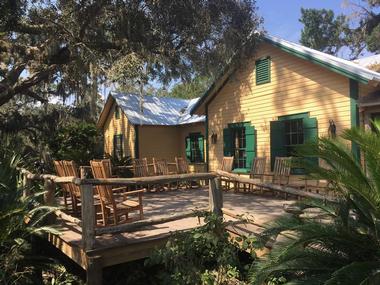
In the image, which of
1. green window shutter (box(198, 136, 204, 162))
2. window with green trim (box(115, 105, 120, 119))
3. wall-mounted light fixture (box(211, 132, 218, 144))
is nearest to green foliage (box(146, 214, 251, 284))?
wall-mounted light fixture (box(211, 132, 218, 144))

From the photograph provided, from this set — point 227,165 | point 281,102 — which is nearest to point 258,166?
point 227,165

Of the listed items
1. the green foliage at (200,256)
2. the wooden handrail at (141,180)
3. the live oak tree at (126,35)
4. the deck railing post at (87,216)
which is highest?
the live oak tree at (126,35)

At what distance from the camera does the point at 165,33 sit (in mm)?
11578

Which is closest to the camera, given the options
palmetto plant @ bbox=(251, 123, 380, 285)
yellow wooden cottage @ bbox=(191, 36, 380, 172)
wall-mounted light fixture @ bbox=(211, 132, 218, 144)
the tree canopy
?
palmetto plant @ bbox=(251, 123, 380, 285)

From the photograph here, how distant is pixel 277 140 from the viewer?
10984 mm

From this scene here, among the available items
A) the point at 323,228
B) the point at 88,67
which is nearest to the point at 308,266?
the point at 323,228

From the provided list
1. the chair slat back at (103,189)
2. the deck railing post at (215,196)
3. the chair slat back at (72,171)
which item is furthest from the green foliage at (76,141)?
the deck railing post at (215,196)

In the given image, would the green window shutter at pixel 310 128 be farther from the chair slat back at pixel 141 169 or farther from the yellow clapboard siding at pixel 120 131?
the yellow clapboard siding at pixel 120 131

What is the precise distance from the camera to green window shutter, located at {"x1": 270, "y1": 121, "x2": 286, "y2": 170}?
1090 cm

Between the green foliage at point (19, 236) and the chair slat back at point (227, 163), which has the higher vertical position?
the chair slat back at point (227, 163)

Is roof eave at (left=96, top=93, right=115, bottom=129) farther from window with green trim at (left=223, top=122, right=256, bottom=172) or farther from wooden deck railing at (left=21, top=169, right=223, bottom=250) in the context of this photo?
wooden deck railing at (left=21, top=169, right=223, bottom=250)

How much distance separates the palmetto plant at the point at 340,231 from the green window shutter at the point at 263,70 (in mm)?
7689

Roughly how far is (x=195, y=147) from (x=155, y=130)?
2008mm

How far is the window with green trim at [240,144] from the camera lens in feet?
39.1
